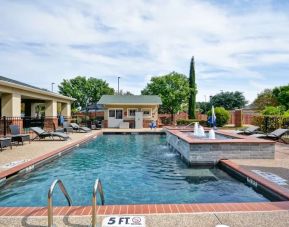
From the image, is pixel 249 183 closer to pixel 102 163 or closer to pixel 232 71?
pixel 102 163

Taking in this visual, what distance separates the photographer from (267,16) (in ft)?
40.2

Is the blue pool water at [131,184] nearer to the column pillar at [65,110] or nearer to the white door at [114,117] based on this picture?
the white door at [114,117]

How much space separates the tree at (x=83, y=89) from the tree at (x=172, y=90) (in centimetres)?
981

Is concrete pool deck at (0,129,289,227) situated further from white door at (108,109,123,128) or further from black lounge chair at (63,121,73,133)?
white door at (108,109,123,128)

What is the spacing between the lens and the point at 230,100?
2574 inches

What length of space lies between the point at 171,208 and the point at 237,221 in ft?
3.36

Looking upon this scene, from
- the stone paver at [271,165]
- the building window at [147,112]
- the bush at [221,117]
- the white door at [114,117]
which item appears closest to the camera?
the stone paver at [271,165]

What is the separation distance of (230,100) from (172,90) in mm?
32811

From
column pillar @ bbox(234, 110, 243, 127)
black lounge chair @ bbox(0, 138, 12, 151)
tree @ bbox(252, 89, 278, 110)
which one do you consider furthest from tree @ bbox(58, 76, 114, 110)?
black lounge chair @ bbox(0, 138, 12, 151)

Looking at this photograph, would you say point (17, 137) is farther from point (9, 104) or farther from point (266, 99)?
point (266, 99)

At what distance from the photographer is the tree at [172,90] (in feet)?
118

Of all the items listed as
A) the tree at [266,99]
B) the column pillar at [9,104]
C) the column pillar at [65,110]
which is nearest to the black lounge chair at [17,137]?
the column pillar at [9,104]

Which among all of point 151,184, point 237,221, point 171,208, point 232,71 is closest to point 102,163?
point 151,184

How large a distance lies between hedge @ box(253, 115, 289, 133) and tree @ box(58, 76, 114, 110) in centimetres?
2719
